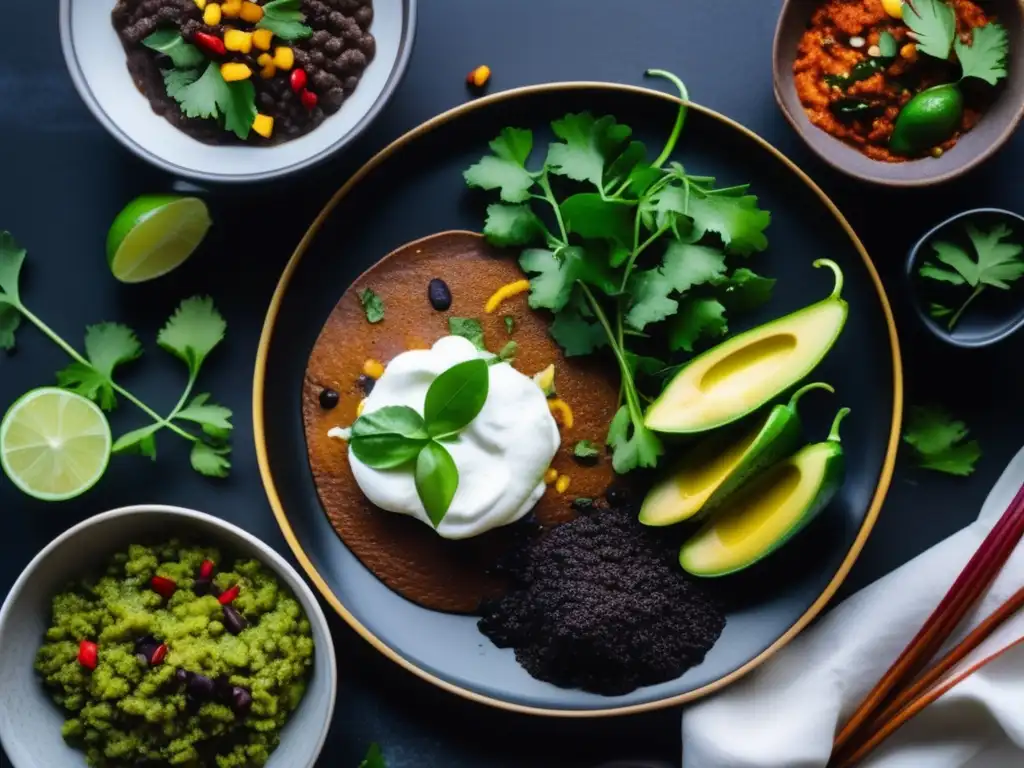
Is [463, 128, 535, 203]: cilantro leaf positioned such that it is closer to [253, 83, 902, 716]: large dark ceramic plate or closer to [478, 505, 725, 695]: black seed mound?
[253, 83, 902, 716]: large dark ceramic plate

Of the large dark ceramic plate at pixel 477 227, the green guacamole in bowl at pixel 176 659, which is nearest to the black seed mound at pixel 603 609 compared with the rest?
the large dark ceramic plate at pixel 477 227

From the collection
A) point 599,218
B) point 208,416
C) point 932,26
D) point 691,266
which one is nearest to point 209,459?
point 208,416

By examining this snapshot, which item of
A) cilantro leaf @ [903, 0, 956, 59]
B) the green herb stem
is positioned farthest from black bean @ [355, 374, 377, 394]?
cilantro leaf @ [903, 0, 956, 59]

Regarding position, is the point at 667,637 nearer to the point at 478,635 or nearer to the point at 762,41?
the point at 478,635


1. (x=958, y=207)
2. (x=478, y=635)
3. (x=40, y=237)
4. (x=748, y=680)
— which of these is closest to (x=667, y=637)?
(x=748, y=680)

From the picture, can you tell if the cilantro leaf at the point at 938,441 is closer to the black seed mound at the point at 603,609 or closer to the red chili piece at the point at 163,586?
the black seed mound at the point at 603,609
